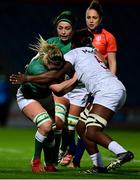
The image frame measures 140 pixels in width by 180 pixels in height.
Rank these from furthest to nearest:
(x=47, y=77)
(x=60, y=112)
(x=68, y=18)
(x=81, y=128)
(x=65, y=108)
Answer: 1. (x=65, y=108)
2. (x=60, y=112)
3. (x=68, y=18)
4. (x=81, y=128)
5. (x=47, y=77)

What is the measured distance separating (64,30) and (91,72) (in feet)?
3.87

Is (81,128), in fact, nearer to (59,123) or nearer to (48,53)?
(59,123)

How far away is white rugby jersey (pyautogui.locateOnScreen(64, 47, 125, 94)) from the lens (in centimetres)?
910

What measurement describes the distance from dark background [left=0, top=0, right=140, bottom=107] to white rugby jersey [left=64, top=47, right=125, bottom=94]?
15.6 metres

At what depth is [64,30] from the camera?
10117mm

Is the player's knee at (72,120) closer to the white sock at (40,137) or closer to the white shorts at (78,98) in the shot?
the white shorts at (78,98)

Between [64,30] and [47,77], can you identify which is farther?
[64,30]

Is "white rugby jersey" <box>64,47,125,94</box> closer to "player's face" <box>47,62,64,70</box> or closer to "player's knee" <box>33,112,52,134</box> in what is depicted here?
"player's face" <box>47,62,64,70</box>

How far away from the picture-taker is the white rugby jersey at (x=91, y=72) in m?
9.10

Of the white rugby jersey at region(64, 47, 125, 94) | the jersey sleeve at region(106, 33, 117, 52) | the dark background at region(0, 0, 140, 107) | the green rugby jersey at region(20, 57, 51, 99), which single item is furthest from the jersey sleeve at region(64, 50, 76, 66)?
the dark background at region(0, 0, 140, 107)

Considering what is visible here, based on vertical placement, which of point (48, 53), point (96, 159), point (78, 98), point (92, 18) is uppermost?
point (92, 18)

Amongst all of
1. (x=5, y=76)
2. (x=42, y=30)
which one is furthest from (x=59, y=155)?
(x=42, y=30)

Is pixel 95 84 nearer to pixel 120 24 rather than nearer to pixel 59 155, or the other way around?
pixel 59 155

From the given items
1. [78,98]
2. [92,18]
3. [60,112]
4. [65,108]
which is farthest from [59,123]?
[92,18]
